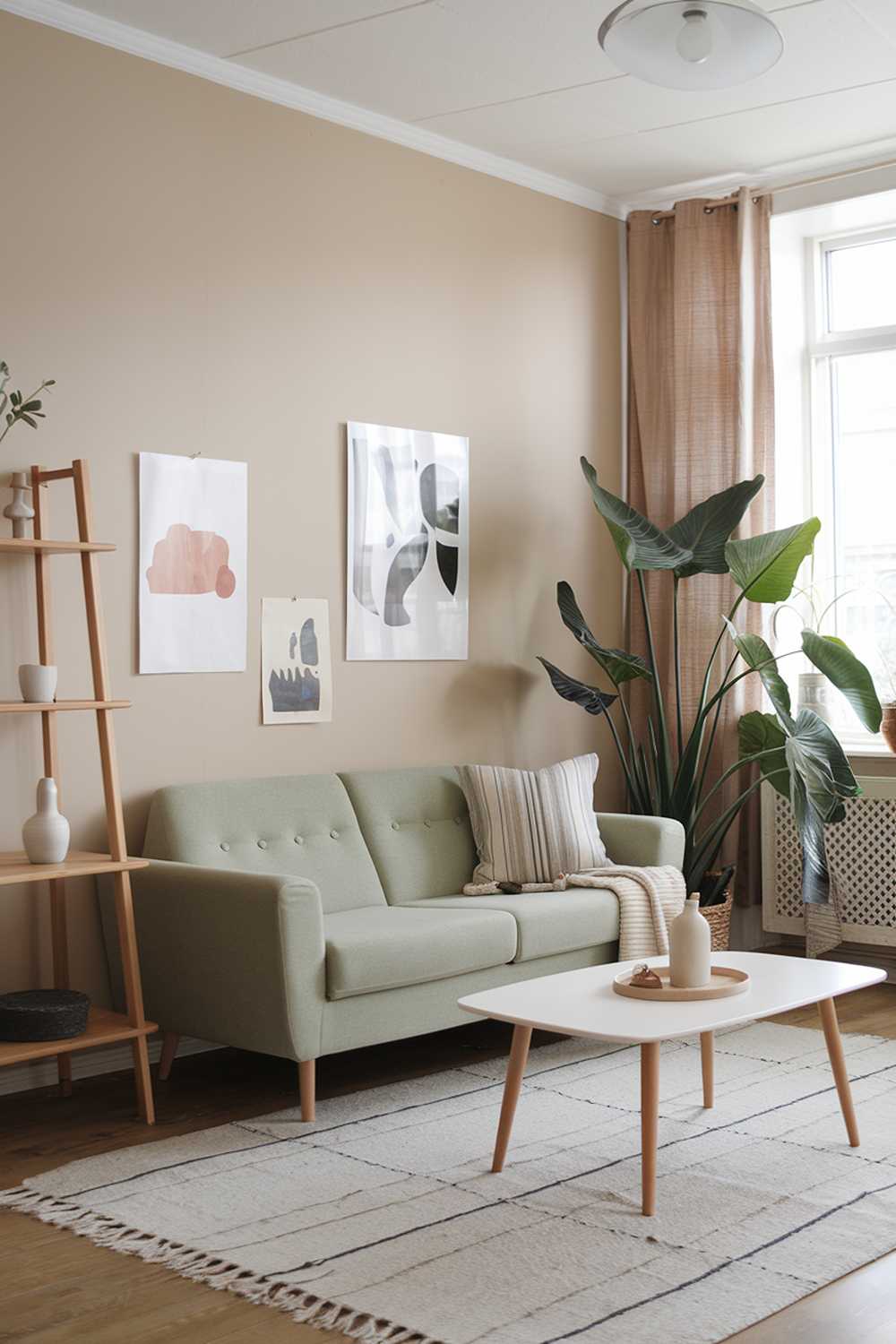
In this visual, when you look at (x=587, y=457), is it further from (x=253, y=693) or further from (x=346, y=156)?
(x=253, y=693)

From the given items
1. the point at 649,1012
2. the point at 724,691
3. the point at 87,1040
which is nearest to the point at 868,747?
the point at 724,691

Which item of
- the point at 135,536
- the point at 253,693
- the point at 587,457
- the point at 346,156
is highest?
the point at 346,156

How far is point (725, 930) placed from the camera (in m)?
5.18

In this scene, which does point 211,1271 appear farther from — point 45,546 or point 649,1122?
point 45,546

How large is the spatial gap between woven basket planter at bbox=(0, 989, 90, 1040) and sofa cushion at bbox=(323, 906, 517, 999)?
1.98ft

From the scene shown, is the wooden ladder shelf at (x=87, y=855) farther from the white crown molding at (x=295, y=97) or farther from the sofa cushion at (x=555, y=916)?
the white crown molding at (x=295, y=97)

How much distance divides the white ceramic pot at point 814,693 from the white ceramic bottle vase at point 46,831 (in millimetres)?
3005

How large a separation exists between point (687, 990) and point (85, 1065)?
1.81 m

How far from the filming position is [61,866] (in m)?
3.53

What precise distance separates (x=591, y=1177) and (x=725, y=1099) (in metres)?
0.72

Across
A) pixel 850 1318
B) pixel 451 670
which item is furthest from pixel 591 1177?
pixel 451 670

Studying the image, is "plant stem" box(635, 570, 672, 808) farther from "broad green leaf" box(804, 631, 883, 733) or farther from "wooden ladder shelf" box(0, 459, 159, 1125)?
"wooden ladder shelf" box(0, 459, 159, 1125)

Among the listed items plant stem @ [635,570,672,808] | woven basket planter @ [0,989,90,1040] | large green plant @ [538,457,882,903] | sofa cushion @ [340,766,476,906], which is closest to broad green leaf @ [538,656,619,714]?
large green plant @ [538,457,882,903]

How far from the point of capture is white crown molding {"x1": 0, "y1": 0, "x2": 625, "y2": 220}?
4.00m
